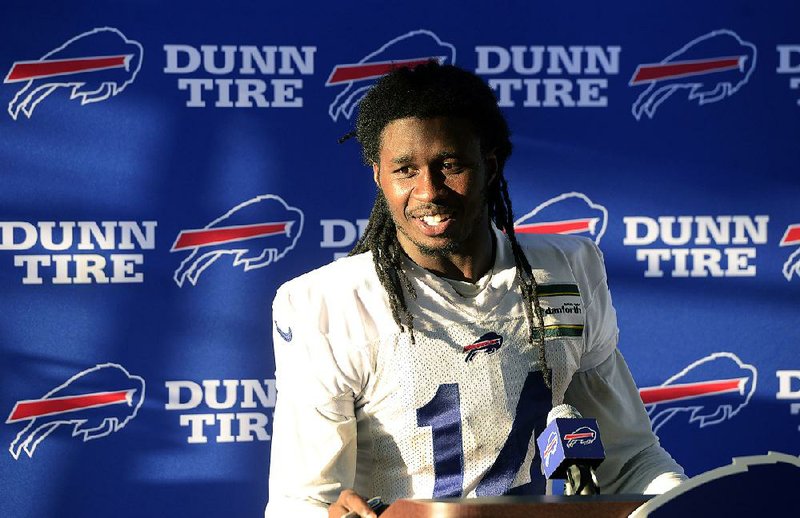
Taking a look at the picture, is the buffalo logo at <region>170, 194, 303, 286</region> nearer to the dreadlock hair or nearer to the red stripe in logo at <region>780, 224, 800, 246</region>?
the dreadlock hair

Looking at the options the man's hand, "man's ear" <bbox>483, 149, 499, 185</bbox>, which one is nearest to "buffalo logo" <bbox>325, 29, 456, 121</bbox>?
"man's ear" <bbox>483, 149, 499, 185</bbox>

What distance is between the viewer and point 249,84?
3.49 metres

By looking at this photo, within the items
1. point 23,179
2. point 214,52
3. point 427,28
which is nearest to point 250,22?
point 214,52

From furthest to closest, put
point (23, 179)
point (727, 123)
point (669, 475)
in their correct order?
1. point (727, 123)
2. point (23, 179)
3. point (669, 475)

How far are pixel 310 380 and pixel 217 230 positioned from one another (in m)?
1.51

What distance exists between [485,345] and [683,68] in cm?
186

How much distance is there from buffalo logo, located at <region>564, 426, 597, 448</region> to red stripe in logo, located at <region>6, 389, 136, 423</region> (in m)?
2.21

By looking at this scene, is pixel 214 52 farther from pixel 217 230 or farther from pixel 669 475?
pixel 669 475

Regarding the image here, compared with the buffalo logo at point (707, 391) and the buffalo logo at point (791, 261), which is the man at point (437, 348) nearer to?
the buffalo logo at point (707, 391)

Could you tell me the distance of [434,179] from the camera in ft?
6.75

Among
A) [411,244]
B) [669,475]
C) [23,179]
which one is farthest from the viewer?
[23,179]

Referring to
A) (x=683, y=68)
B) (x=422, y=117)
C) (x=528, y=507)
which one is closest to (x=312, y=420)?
(x=422, y=117)

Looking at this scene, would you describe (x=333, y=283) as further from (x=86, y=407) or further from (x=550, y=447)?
(x=86, y=407)

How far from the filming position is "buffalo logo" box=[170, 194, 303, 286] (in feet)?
11.4
